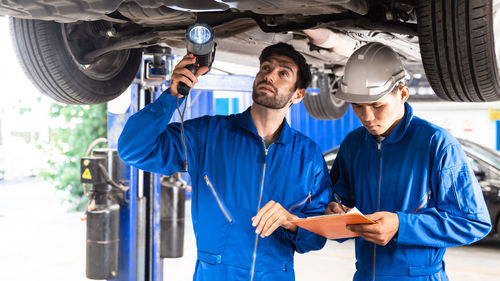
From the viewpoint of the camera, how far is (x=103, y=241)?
8.90 ft

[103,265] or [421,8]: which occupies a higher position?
[421,8]

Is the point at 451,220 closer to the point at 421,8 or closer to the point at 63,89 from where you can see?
the point at 421,8

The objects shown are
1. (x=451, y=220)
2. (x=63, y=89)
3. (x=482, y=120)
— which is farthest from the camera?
(x=482, y=120)

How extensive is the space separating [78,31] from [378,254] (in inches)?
64.2

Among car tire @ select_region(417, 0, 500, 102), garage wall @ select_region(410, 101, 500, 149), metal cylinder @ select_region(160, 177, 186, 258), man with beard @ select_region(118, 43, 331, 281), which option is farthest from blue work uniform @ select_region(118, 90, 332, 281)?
garage wall @ select_region(410, 101, 500, 149)

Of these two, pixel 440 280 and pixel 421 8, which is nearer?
pixel 440 280

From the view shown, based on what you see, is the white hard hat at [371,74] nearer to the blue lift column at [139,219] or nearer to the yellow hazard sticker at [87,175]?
the blue lift column at [139,219]

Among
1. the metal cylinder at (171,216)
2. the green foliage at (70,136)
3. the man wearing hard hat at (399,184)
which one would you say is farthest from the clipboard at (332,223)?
the green foliage at (70,136)

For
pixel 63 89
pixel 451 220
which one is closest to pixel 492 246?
pixel 451 220

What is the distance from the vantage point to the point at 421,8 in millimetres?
1713

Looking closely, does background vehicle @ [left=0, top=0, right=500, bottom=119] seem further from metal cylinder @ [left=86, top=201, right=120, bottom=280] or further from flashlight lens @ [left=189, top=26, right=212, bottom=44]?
metal cylinder @ [left=86, top=201, right=120, bottom=280]

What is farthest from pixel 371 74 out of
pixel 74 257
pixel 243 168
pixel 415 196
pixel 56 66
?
pixel 74 257

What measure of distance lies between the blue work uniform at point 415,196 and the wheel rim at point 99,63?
1.30m

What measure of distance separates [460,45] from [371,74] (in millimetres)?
305
